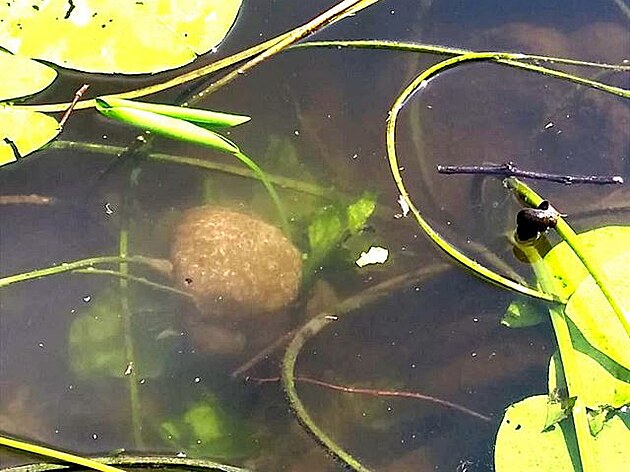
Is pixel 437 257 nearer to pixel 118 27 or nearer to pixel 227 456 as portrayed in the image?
pixel 227 456

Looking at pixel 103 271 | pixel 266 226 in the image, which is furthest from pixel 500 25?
pixel 103 271

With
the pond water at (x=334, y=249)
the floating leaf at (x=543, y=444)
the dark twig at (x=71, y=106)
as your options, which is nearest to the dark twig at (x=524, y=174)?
the pond water at (x=334, y=249)

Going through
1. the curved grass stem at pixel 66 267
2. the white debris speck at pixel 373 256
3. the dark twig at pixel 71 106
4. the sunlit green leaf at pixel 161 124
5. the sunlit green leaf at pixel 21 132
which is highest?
the dark twig at pixel 71 106

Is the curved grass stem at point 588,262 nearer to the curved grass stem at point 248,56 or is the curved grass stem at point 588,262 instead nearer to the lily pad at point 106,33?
the curved grass stem at point 248,56

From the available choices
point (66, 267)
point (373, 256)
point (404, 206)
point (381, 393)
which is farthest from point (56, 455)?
point (404, 206)

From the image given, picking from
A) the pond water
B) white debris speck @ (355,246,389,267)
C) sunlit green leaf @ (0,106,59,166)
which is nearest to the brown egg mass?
the pond water

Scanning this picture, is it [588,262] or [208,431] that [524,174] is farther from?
[208,431]
